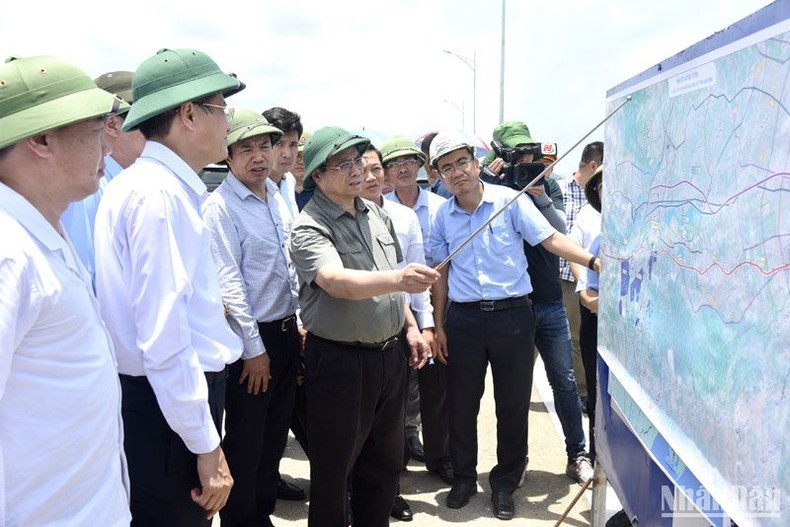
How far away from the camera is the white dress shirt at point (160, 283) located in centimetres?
180

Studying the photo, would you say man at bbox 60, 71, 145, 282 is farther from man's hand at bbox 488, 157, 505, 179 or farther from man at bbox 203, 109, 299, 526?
man's hand at bbox 488, 157, 505, 179

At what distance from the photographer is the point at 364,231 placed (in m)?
2.96

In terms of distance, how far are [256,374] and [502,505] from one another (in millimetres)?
1648

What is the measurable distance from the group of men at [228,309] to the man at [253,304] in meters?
0.01

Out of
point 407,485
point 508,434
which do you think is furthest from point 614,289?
point 407,485

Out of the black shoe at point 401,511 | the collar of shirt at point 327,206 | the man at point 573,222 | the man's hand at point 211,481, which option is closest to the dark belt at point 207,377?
the man's hand at point 211,481

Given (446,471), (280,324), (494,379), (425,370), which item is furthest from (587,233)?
(280,324)

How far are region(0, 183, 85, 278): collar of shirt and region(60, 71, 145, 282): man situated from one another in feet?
1.69

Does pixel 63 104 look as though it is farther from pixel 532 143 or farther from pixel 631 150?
pixel 532 143

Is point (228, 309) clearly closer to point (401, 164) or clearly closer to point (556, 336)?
point (401, 164)

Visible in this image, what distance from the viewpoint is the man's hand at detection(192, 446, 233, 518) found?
1.92m

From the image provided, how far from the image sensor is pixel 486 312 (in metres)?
3.70

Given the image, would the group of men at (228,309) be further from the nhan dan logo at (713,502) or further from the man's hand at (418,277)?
the nhan dan logo at (713,502)

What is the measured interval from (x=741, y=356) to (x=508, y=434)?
2.52 metres
